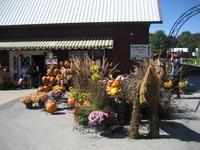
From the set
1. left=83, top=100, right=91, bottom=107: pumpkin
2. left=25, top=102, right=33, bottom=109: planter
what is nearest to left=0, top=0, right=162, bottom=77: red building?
left=25, top=102, right=33, bottom=109: planter

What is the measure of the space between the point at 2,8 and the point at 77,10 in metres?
5.97

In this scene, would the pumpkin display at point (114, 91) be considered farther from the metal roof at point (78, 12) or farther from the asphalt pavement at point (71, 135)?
the metal roof at point (78, 12)

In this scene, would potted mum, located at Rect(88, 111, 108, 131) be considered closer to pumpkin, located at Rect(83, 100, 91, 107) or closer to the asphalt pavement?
the asphalt pavement

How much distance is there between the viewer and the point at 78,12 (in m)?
25.0

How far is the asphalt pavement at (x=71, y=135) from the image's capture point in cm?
880

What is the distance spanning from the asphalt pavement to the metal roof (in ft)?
37.2

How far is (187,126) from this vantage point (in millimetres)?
10539

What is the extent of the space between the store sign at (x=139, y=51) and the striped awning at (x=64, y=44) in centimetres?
135

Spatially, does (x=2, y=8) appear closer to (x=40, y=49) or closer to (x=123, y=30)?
(x=40, y=49)

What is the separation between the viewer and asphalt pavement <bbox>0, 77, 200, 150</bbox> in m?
8.80

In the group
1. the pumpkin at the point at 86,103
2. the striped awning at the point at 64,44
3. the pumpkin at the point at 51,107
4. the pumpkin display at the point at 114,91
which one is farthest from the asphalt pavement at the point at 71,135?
the striped awning at the point at 64,44

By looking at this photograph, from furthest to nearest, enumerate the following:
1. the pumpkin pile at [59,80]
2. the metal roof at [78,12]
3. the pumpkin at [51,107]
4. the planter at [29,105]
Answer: the metal roof at [78,12], the pumpkin pile at [59,80], the planter at [29,105], the pumpkin at [51,107]

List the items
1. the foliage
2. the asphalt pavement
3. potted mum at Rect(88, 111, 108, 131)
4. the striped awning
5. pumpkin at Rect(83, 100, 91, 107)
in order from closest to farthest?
the asphalt pavement, potted mum at Rect(88, 111, 108, 131), the foliage, pumpkin at Rect(83, 100, 91, 107), the striped awning

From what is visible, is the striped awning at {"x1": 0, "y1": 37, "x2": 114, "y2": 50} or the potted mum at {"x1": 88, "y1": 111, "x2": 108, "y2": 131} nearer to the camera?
the potted mum at {"x1": 88, "y1": 111, "x2": 108, "y2": 131}
